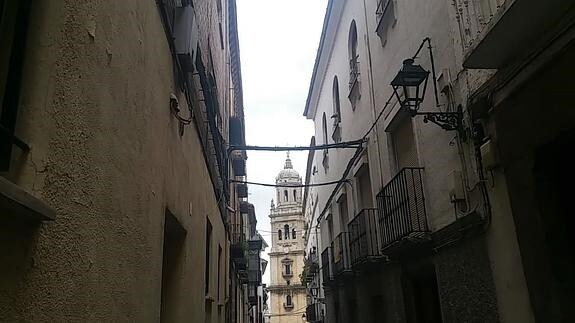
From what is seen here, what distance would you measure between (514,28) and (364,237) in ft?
21.7

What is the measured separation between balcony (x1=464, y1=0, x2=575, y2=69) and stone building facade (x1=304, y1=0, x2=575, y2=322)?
0.01 metres

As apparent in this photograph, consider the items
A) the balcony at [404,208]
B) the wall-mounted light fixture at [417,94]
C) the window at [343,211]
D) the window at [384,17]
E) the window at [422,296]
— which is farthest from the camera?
the window at [343,211]

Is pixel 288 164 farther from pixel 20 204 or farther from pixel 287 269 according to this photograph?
pixel 20 204

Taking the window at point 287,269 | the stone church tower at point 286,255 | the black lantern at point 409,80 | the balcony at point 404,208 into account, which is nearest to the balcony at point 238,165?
the balcony at point 404,208

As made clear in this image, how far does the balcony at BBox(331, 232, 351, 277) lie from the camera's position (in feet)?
39.8

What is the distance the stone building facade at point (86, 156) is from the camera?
1547 millimetres

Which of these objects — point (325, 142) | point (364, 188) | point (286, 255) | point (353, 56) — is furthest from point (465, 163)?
→ point (286, 255)

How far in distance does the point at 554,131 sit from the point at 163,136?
310cm

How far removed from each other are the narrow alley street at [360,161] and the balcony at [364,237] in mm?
56

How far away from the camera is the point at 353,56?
11930 millimetres

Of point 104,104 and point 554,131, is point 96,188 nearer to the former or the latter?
point 104,104

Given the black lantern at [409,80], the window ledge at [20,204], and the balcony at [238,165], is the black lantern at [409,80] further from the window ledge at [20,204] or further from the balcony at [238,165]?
the balcony at [238,165]

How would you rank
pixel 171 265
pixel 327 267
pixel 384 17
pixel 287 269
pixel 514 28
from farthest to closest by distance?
pixel 287 269
pixel 327 267
pixel 384 17
pixel 171 265
pixel 514 28

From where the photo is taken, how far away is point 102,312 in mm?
2311
